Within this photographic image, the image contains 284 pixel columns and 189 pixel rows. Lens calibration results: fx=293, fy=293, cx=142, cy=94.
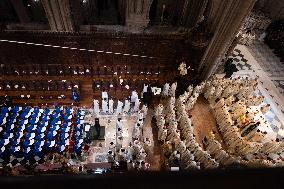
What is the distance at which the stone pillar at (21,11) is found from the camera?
11308 millimetres

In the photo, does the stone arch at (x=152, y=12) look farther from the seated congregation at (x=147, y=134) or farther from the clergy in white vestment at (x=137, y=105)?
the clergy in white vestment at (x=137, y=105)

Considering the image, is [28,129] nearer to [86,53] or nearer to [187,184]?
[86,53]

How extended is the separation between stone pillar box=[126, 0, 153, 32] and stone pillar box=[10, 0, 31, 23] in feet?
13.4

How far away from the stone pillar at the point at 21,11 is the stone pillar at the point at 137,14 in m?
4.09

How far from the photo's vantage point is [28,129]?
8.50m

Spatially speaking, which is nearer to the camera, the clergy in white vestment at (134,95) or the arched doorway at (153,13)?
the clergy in white vestment at (134,95)

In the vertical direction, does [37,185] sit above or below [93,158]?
below

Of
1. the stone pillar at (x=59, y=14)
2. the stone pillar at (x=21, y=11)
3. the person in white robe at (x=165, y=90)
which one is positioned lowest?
the person in white robe at (x=165, y=90)

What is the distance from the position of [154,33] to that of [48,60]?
4506 mm

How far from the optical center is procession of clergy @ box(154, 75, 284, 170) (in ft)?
28.0

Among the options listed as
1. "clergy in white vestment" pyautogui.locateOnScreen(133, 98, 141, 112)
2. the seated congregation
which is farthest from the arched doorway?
"clergy in white vestment" pyautogui.locateOnScreen(133, 98, 141, 112)

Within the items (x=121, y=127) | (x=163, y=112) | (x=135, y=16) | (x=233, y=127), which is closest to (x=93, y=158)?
(x=121, y=127)

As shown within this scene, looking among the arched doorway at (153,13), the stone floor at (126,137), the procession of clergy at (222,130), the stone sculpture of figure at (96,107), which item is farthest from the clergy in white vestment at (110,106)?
the arched doorway at (153,13)

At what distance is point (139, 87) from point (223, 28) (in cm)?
357
